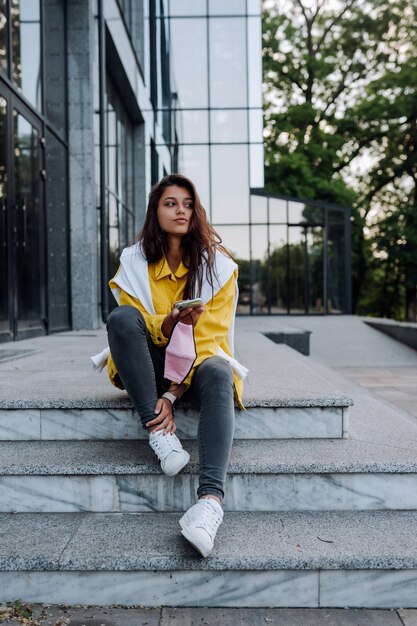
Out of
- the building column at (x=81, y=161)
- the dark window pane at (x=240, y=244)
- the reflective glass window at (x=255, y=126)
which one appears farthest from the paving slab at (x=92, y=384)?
the reflective glass window at (x=255, y=126)

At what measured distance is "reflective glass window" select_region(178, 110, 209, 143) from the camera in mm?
18594

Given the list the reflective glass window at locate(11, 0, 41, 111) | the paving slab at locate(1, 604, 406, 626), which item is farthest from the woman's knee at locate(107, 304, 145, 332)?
the reflective glass window at locate(11, 0, 41, 111)

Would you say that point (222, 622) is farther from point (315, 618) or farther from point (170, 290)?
point (170, 290)

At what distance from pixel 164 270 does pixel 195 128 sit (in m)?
16.9

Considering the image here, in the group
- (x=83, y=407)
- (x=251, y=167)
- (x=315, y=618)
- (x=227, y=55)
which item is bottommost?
(x=315, y=618)

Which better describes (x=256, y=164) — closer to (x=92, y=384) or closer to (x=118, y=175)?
(x=118, y=175)

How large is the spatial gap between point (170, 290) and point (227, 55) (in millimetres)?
17566

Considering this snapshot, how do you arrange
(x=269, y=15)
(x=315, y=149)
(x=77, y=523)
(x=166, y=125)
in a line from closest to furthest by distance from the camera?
(x=77, y=523), (x=166, y=125), (x=315, y=149), (x=269, y=15)

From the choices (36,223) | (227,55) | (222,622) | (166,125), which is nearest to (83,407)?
(222,622)

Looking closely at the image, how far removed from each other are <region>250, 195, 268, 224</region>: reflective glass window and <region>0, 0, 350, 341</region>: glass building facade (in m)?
0.03

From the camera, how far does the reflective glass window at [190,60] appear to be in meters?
18.4

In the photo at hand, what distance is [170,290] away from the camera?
2730 millimetres

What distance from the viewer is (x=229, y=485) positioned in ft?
7.95

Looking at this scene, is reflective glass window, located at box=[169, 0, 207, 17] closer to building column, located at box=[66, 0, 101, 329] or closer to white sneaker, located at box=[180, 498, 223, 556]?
building column, located at box=[66, 0, 101, 329]
